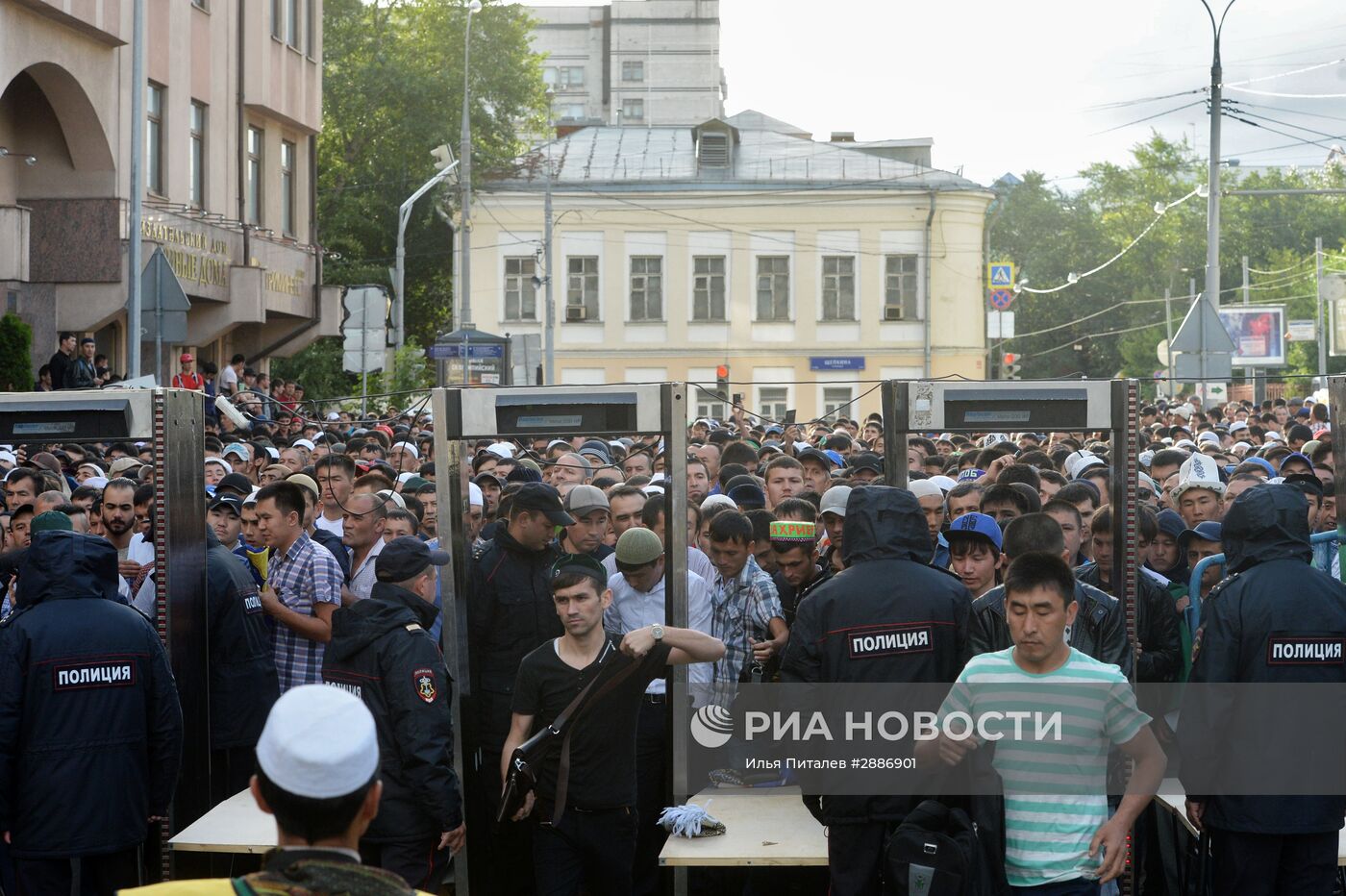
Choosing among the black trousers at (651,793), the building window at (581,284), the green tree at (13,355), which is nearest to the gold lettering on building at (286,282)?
the green tree at (13,355)

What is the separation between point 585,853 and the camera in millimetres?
6645

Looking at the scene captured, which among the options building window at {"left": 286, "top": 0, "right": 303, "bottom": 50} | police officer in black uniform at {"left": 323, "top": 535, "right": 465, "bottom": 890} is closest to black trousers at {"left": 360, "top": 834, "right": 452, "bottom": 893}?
police officer in black uniform at {"left": 323, "top": 535, "right": 465, "bottom": 890}

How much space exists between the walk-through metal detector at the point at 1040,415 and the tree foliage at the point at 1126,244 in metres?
80.0

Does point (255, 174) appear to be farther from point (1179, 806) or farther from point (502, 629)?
point (1179, 806)

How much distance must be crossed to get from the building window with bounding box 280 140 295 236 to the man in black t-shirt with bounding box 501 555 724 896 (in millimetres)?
28313

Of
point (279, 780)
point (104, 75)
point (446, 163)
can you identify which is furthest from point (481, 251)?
point (279, 780)

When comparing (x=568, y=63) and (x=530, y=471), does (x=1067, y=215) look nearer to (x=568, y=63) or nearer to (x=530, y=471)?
(x=568, y=63)

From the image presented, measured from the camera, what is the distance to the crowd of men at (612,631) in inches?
239

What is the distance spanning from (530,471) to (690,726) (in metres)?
5.51

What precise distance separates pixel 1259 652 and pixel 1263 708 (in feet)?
0.65

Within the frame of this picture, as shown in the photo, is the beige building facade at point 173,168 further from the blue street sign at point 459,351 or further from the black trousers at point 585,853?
the black trousers at point 585,853

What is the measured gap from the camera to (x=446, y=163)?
138ft

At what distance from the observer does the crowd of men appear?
606 cm

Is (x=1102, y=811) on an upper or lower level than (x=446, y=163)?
lower
